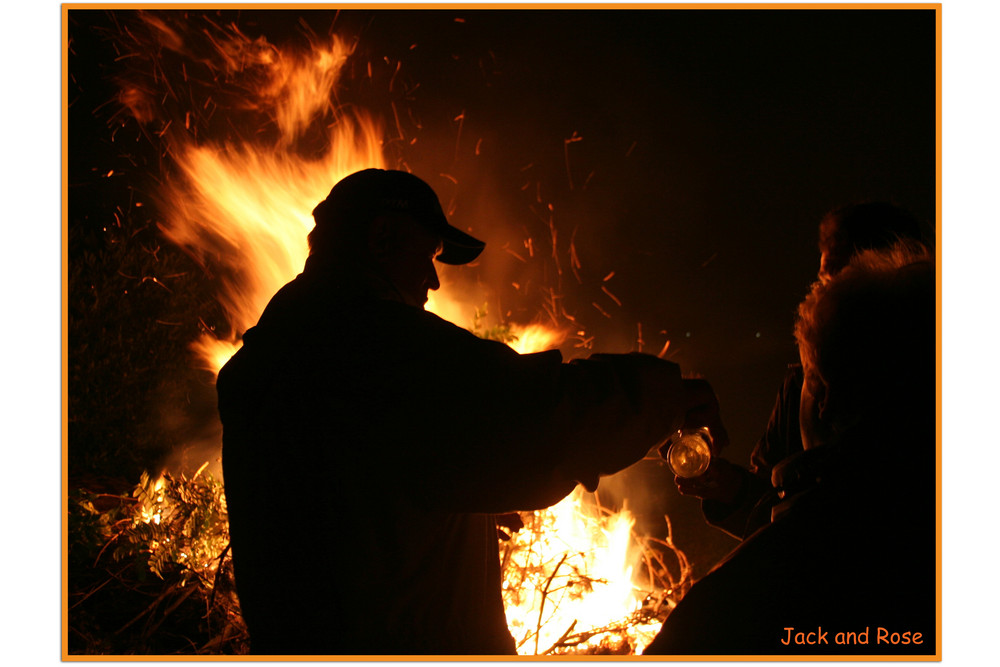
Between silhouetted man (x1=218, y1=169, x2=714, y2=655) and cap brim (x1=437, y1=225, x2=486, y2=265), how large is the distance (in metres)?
0.29

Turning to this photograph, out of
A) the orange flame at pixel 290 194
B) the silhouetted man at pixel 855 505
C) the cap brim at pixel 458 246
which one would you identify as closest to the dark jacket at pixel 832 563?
the silhouetted man at pixel 855 505

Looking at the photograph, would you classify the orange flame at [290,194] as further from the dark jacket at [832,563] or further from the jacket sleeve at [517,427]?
the jacket sleeve at [517,427]

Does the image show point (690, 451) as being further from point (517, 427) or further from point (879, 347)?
point (517, 427)

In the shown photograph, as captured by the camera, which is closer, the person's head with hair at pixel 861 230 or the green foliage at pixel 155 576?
the person's head with hair at pixel 861 230

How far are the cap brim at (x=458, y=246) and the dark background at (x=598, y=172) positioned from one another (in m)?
1.14

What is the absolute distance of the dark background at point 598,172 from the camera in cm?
295

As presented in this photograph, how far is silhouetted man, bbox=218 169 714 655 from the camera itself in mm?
1304

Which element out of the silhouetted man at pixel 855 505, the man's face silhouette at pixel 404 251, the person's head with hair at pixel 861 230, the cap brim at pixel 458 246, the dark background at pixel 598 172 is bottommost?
the silhouetted man at pixel 855 505

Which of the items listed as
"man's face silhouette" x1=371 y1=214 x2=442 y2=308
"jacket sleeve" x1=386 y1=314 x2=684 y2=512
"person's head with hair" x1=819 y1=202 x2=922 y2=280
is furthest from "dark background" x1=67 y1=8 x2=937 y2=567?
"jacket sleeve" x1=386 y1=314 x2=684 y2=512

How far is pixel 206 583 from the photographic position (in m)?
3.01

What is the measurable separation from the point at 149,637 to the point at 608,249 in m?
3.36

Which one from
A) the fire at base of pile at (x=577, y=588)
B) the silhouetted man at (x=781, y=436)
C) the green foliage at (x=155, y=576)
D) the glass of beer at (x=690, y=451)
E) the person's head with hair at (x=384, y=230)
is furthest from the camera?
the fire at base of pile at (x=577, y=588)

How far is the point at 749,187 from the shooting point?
3.62m

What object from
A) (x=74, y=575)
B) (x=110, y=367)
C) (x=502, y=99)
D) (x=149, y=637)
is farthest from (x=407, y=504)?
(x=110, y=367)
